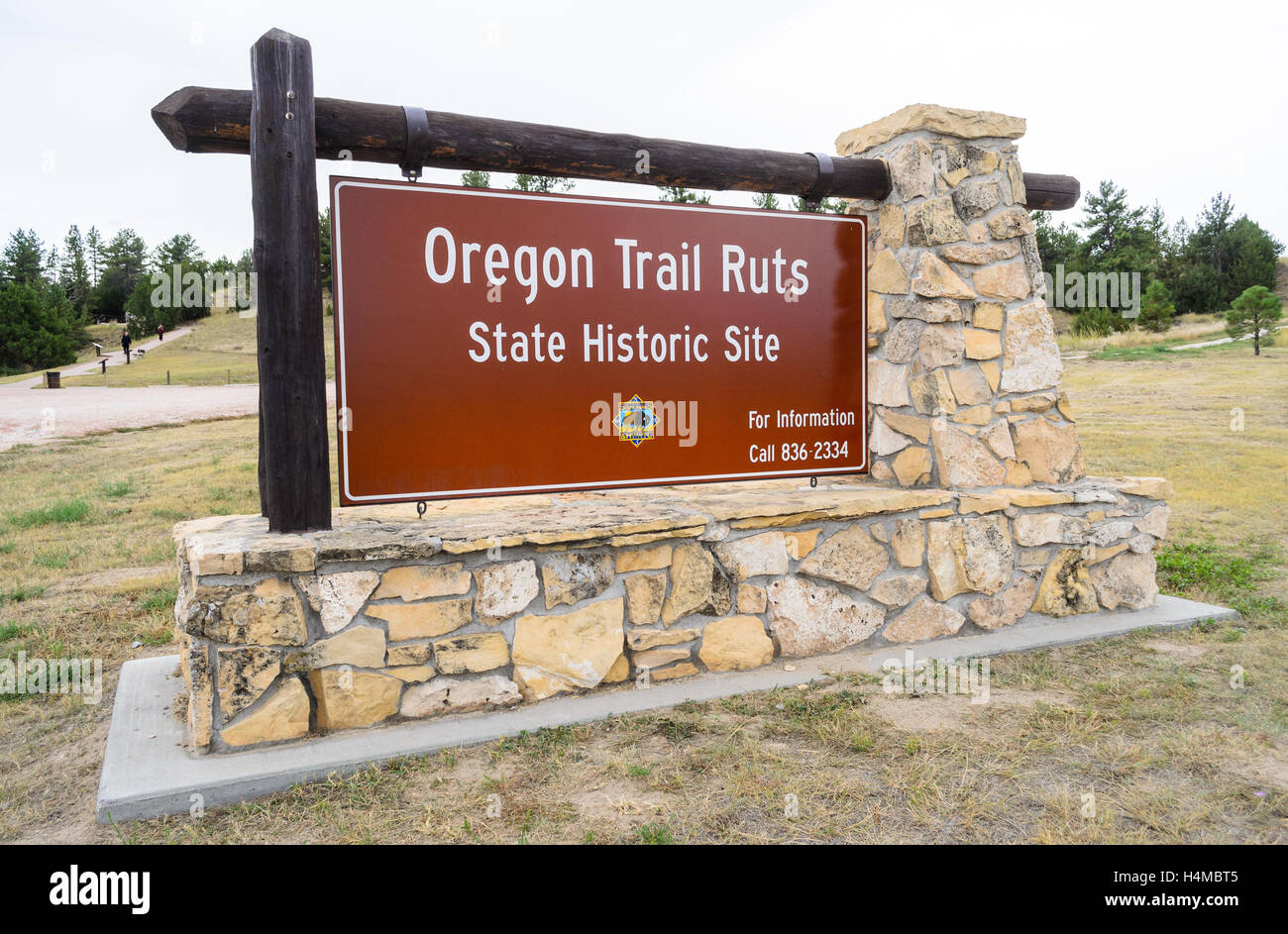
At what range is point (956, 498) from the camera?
4445 millimetres

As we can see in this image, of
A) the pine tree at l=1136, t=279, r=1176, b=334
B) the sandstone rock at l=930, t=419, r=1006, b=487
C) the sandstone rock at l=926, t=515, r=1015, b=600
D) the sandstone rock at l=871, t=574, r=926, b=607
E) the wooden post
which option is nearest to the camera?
the wooden post

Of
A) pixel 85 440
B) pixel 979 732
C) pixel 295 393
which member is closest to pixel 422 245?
pixel 295 393

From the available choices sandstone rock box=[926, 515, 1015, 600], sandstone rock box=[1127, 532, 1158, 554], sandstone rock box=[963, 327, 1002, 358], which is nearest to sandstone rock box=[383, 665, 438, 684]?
sandstone rock box=[926, 515, 1015, 600]

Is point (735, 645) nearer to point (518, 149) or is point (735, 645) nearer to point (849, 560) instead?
point (849, 560)

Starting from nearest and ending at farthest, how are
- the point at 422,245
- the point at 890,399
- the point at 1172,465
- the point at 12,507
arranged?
the point at 422,245 → the point at 890,399 → the point at 12,507 → the point at 1172,465

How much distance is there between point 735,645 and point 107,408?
A: 19245mm

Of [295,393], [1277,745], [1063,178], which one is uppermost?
[1063,178]

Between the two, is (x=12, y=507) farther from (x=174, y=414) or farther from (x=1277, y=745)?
(x=1277, y=745)

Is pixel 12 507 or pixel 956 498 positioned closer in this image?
pixel 956 498

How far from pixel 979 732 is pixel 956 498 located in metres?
1.42

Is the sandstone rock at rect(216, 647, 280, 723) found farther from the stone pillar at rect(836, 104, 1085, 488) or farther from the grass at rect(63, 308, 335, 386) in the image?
the grass at rect(63, 308, 335, 386)

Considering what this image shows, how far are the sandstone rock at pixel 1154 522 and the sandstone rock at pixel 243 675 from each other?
4696 mm

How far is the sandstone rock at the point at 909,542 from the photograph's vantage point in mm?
4352

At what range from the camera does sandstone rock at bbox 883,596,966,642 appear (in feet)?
14.4
